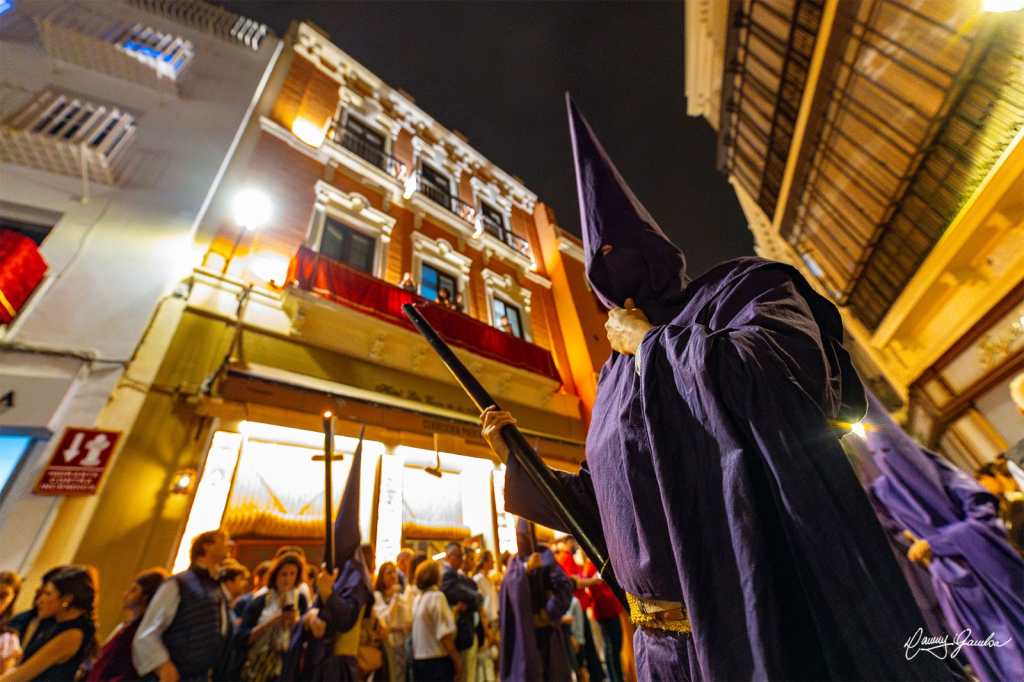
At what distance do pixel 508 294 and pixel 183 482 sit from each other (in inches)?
342

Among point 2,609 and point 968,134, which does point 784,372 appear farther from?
point 968,134

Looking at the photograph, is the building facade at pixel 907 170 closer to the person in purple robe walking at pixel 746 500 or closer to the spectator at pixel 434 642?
the person in purple robe walking at pixel 746 500

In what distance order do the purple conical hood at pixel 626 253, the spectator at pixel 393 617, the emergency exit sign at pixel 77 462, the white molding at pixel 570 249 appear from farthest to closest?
1. the white molding at pixel 570 249
2. the spectator at pixel 393 617
3. the emergency exit sign at pixel 77 462
4. the purple conical hood at pixel 626 253

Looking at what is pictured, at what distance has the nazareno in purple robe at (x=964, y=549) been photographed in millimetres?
3330

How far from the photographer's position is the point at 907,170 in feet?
22.1


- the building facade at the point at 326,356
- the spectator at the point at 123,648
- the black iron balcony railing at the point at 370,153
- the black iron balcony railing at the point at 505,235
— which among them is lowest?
the spectator at the point at 123,648

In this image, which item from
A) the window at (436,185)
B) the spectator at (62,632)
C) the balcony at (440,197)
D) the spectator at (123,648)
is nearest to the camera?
the spectator at (62,632)

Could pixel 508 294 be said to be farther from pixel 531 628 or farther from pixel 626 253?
pixel 626 253

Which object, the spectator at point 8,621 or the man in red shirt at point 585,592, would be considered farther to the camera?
the man in red shirt at point 585,592

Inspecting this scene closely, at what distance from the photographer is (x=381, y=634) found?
4.40m

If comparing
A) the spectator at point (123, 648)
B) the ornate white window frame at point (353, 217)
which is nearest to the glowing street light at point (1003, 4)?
the ornate white window frame at point (353, 217)

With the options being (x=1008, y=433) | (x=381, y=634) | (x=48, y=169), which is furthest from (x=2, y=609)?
(x=1008, y=433)

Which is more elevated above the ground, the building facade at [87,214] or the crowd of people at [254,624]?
the building facade at [87,214]

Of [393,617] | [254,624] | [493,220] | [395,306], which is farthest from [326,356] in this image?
[493,220]
